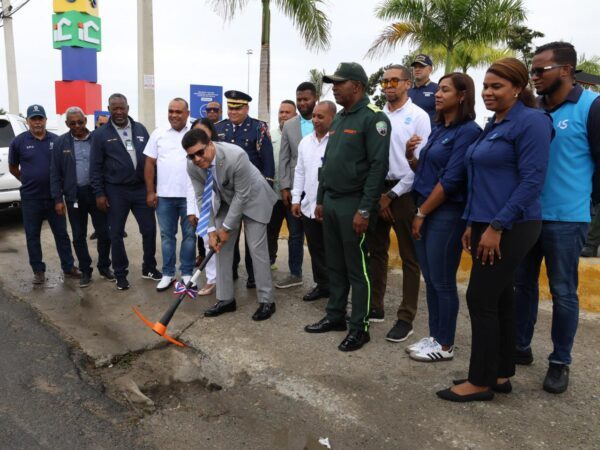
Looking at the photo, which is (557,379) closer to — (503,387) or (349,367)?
(503,387)

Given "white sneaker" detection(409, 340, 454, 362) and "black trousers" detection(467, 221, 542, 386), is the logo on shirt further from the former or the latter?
"white sneaker" detection(409, 340, 454, 362)

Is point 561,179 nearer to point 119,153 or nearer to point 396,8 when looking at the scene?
point 119,153

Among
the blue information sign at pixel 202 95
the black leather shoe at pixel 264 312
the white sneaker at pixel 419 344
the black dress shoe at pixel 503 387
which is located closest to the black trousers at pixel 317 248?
the black leather shoe at pixel 264 312

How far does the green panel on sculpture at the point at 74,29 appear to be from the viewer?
21156mm

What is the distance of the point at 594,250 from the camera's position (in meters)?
5.43

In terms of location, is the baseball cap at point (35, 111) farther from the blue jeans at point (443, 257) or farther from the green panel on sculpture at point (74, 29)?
the green panel on sculpture at point (74, 29)

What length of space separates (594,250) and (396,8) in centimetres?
948

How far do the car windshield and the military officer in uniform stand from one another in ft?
17.1

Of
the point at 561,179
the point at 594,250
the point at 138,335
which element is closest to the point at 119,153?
the point at 138,335

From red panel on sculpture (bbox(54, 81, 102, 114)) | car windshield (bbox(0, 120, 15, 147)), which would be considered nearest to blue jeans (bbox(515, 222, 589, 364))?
car windshield (bbox(0, 120, 15, 147))

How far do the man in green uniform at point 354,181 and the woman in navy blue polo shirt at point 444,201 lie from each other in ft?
1.03

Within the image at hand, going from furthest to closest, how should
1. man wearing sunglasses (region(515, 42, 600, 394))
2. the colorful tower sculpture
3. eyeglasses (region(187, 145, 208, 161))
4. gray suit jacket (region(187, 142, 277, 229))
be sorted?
the colorful tower sculpture
gray suit jacket (region(187, 142, 277, 229))
eyeglasses (region(187, 145, 208, 161))
man wearing sunglasses (region(515, 42, 600, 394))

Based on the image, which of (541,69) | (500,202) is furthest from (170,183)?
(541,69)

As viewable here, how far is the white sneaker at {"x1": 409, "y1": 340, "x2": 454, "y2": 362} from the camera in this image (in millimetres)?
3461
